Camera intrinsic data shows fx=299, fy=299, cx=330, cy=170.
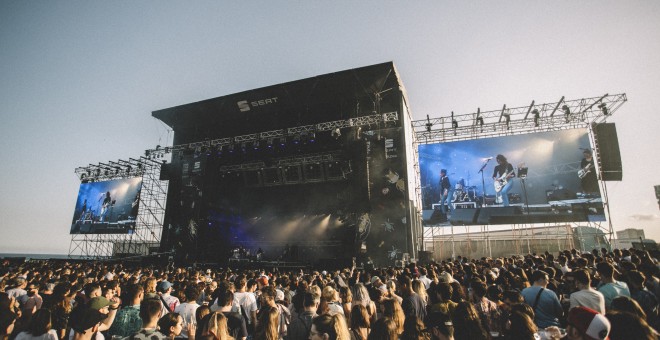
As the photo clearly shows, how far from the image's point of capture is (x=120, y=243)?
28.2m

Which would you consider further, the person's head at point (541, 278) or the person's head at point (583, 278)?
the person's head at point (541, 278)

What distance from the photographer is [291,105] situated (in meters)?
23.3

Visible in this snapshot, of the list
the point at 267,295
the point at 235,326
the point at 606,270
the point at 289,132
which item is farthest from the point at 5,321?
the point at 289,132

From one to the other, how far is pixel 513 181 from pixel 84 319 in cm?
2156

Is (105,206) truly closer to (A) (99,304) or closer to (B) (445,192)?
(B) (445,192)

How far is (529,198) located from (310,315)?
64.5 feet

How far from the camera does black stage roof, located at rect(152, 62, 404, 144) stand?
67.5 feet

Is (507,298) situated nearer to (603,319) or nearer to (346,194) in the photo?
(603,319)

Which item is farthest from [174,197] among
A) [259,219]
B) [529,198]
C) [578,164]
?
[578,164]

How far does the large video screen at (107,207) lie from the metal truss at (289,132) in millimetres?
6029

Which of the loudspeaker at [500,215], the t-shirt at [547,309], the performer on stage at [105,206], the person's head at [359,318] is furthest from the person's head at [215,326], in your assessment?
the performer on stage at [105,206]

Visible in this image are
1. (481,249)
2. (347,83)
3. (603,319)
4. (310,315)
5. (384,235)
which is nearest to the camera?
(603,319)

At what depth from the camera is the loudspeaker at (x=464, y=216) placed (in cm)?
1930

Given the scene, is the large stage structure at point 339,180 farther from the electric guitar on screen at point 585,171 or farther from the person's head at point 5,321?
the person's head at point 5,321
